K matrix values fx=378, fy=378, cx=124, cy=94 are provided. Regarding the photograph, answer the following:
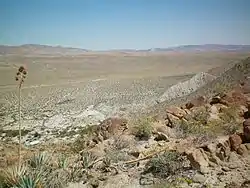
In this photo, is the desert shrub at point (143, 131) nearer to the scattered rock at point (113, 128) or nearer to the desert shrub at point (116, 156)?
the scattered rock at point (113, 128)

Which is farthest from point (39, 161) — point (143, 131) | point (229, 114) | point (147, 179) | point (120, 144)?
point (229, 114)

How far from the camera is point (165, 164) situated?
702 centimetres

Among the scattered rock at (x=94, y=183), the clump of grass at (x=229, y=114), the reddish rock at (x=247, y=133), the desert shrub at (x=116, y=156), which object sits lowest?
the scattered rock at (x=94, y=183)

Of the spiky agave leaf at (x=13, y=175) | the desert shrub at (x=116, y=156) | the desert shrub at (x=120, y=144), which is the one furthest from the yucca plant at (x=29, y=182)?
the desert shrub at (x=120, y=144)

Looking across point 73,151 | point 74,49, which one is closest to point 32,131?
point 73,151

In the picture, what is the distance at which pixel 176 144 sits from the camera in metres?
8.20

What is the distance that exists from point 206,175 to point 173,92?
2214 centimetres

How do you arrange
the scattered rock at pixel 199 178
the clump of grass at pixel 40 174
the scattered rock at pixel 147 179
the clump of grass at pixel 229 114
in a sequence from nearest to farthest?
1. the scattered rock at pixel 199 178
2. the clump of grass at pixel 40 174
3. the scattered rock at pixel 147 179
4. the clump of grass at pixel 229 114

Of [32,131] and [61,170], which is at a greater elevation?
[61,170]

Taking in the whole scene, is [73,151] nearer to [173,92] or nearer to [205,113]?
[205,113]

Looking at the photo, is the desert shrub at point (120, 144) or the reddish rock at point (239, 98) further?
the reddish rock at point (239, 98)

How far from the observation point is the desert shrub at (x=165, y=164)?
274 inches

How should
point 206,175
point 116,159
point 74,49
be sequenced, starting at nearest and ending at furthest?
point 206,175 → point 116,159 → point 74,49

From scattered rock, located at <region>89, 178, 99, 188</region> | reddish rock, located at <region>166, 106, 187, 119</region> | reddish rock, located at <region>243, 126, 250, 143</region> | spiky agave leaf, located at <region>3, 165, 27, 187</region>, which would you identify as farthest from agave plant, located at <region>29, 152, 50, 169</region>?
reddish rock, located at <region>166, 106, 187, 119</region>
